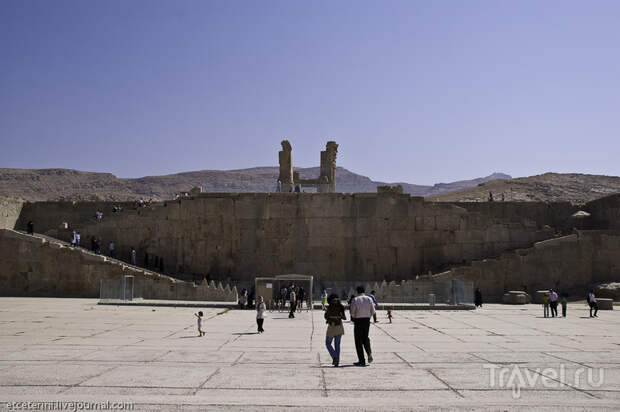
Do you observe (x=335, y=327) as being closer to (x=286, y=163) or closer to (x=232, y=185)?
(x=286, y=163)

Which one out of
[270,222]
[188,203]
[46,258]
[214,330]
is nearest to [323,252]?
[270,222]

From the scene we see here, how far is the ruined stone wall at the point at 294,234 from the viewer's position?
33.3m

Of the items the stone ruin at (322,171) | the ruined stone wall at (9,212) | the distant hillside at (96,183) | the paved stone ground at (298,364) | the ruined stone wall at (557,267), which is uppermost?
the distant hillside at (96,183)

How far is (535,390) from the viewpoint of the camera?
858 cm

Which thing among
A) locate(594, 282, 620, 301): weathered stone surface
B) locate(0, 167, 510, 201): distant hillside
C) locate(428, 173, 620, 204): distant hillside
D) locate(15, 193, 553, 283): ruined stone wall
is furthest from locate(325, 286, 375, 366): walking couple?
locate(0, 167, 510, 201): distant hillside

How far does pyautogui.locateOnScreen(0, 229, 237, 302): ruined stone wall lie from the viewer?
97.6ft

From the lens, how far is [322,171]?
4175cm

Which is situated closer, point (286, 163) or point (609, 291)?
point (609, 291)

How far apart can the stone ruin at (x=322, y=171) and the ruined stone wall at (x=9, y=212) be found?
17284mm

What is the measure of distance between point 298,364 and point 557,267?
22681 millimetres

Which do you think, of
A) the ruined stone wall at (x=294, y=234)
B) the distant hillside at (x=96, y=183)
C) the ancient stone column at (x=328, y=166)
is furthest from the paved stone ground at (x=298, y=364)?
the distant hillside at (x=96, y=183)

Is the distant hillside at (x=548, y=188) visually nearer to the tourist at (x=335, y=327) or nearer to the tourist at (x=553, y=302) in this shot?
the tourist at (x=553, y=302)

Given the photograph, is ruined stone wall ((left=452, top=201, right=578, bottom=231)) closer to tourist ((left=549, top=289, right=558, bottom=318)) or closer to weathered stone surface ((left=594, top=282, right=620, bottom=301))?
weathered stone surface ((left=594, top=282, right=620, bottom=301))

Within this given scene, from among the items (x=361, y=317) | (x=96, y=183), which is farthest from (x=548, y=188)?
(x=96, y=183)
